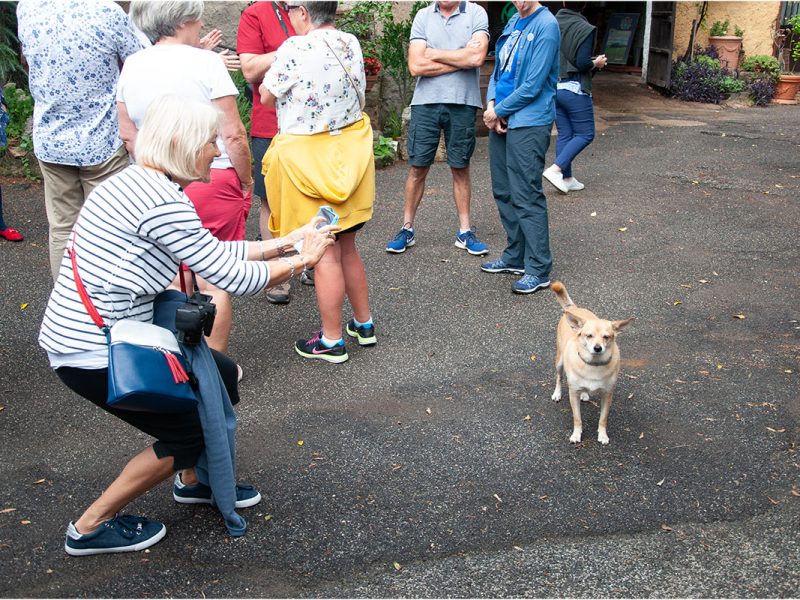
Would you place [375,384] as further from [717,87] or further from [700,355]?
[717,87]

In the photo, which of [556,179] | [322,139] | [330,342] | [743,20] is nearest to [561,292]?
[330,342]

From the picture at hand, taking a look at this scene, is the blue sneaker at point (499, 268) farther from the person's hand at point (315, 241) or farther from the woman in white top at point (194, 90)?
the person's hand at point (315, 241)

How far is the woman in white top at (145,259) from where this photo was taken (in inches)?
110

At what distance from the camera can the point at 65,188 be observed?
185 inches

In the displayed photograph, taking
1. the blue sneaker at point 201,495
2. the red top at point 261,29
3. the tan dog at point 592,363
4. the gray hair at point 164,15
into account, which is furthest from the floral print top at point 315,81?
the blue sneaker at point 201,495

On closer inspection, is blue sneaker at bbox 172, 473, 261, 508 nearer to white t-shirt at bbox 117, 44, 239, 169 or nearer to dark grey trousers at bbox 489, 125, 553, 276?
white t-shirt at bbox 117, 44, 239, 169

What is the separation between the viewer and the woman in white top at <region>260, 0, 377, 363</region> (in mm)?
4336

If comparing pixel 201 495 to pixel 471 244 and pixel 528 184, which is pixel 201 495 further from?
pixel 471 244

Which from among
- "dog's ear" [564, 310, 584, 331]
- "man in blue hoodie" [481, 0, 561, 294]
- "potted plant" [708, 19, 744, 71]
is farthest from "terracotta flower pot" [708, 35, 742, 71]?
"dog's ear" [564, 310, 584, 331]

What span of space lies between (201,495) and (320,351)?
4.94 ft

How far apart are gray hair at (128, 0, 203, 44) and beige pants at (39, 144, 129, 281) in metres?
0.89

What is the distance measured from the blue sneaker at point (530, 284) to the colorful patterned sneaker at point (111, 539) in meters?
3.26

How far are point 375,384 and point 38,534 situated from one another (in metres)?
1.91

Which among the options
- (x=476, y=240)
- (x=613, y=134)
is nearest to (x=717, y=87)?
(x=613, y=134)
